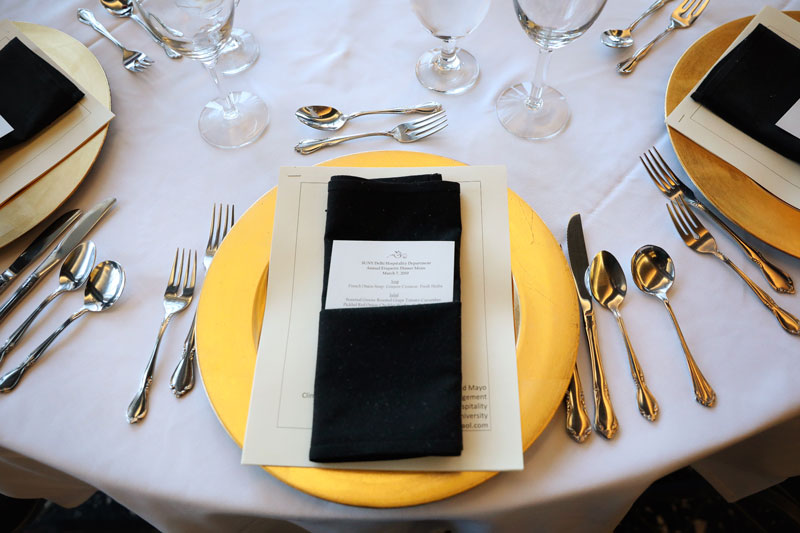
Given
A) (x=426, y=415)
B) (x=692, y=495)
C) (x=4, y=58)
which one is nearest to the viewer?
(x=426, y=415)

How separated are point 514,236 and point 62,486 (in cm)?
64

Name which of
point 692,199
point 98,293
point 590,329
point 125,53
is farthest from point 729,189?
point 125,53

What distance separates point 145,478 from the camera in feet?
1.55

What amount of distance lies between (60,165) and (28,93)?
0.35 ft

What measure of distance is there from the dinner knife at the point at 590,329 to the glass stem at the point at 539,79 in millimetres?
185

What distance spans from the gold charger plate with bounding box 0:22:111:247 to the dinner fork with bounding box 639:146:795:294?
28.6 inches

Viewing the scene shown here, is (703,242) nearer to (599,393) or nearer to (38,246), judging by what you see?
(599,393)

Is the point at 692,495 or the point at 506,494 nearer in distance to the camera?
the point at 506,494

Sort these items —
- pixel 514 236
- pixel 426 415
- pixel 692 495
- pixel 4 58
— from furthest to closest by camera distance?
1. pixel 692 495
2. pixel 4 58
3. pixel 514 236
4. pixel 426 415

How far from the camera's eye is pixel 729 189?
1.94ft

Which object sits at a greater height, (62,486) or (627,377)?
(627,377)

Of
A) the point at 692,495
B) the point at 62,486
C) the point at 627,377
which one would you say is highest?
the point at 627,377

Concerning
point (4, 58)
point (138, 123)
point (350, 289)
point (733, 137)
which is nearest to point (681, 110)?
point (733, 137)

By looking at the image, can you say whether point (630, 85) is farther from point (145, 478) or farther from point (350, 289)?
point (145, 478)
